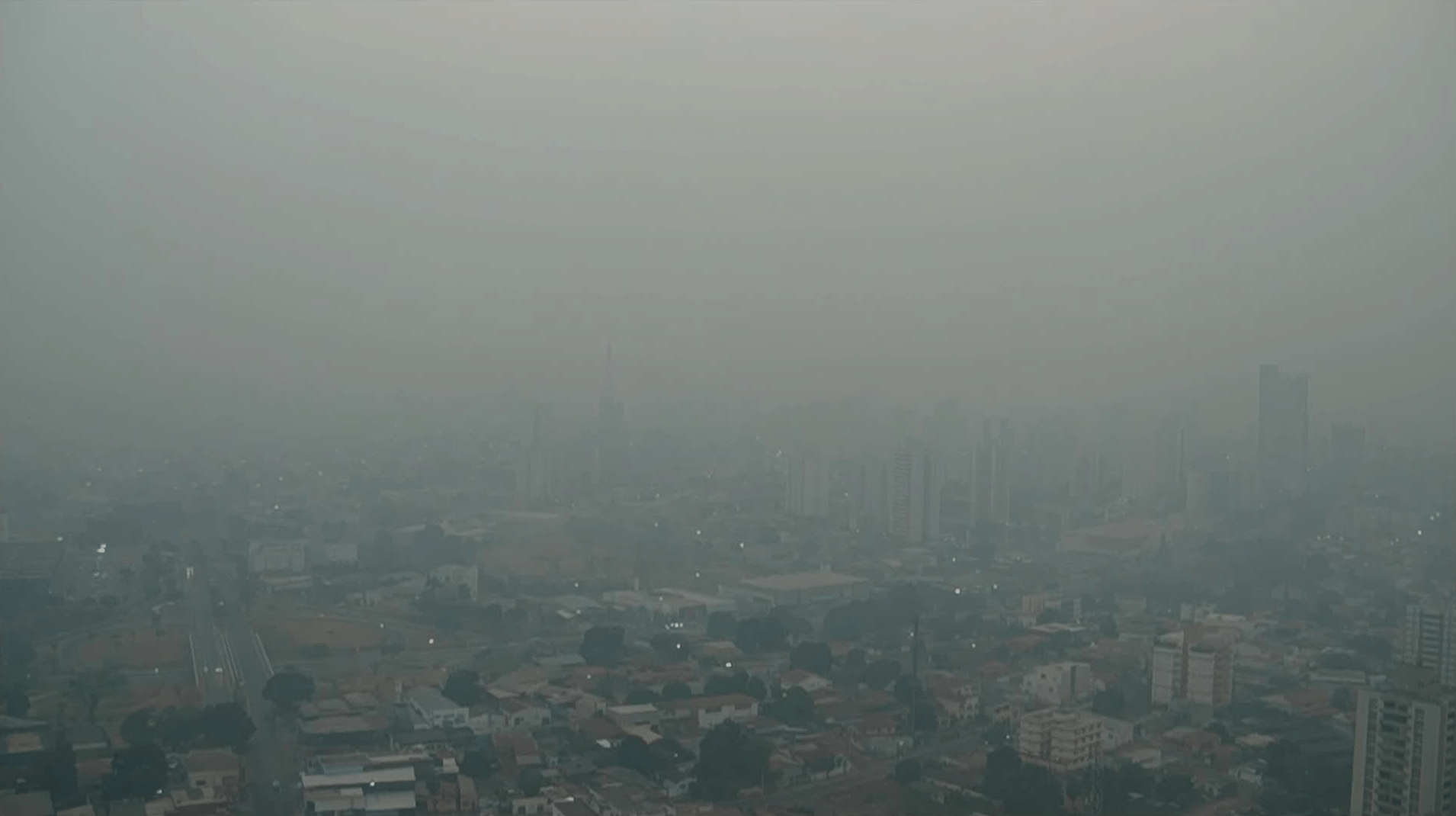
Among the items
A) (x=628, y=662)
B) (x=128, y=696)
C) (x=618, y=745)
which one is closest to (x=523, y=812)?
(x=618, y=745)

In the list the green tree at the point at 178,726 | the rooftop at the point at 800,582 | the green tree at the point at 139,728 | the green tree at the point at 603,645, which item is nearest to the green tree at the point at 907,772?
the rooftop at the point at 800,582

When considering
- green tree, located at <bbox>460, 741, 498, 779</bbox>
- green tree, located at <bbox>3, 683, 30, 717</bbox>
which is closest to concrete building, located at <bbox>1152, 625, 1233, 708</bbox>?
green tree, located at <bbox>460, 741, 498, 779</bbox>

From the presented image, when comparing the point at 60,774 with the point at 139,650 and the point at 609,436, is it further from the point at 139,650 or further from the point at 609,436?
the point at 609,436

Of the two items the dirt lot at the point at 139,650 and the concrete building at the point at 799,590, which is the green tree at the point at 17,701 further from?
the concrete building at the point at 799,590

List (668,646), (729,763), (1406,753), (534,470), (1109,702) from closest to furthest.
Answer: (1406,753), (729,763), (1109,702), (668,646), (534,470)

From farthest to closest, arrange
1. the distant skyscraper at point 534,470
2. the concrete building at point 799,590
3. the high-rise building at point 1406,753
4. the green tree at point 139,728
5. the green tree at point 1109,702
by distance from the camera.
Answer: the distant skyscraper at point 534,470
the concrete building at point 799,590
the green tree at point 1109,702
the green tree at point 139,728
the high-rise building at point 1406,753

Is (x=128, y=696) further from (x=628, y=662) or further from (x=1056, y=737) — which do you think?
(x=1056, y=737)

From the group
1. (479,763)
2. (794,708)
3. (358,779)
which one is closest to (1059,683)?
(794,708)
